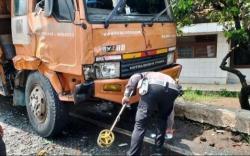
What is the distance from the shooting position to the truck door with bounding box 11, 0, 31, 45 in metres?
6.22

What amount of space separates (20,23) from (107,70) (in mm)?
1955

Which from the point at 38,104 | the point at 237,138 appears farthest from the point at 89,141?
the point at 237,138

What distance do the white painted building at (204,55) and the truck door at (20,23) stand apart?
1055 centimetres

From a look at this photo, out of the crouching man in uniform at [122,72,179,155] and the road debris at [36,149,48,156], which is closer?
the crouching man in uniform at [122,72,179,155]

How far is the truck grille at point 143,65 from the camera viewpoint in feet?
18.1

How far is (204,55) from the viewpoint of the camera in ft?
56.7

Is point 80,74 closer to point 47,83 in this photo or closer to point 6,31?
point 47,83

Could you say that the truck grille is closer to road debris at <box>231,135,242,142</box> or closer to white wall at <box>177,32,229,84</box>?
road debris at <box>231,135,242,142</box>

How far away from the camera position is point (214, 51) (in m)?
17.0

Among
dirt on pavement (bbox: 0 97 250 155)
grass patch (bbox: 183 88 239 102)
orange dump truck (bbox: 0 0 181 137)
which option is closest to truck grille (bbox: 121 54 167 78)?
orange dump truck (bbox: 0 0 181 137)

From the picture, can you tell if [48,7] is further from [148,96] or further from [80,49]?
[148,96]

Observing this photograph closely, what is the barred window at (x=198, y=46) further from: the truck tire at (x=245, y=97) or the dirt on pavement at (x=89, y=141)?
the dirt on pavement at (x=89, y=141)

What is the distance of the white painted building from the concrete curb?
9.89m

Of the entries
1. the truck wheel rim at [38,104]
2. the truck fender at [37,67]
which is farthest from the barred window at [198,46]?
the truck wheel rim at [38,104]
